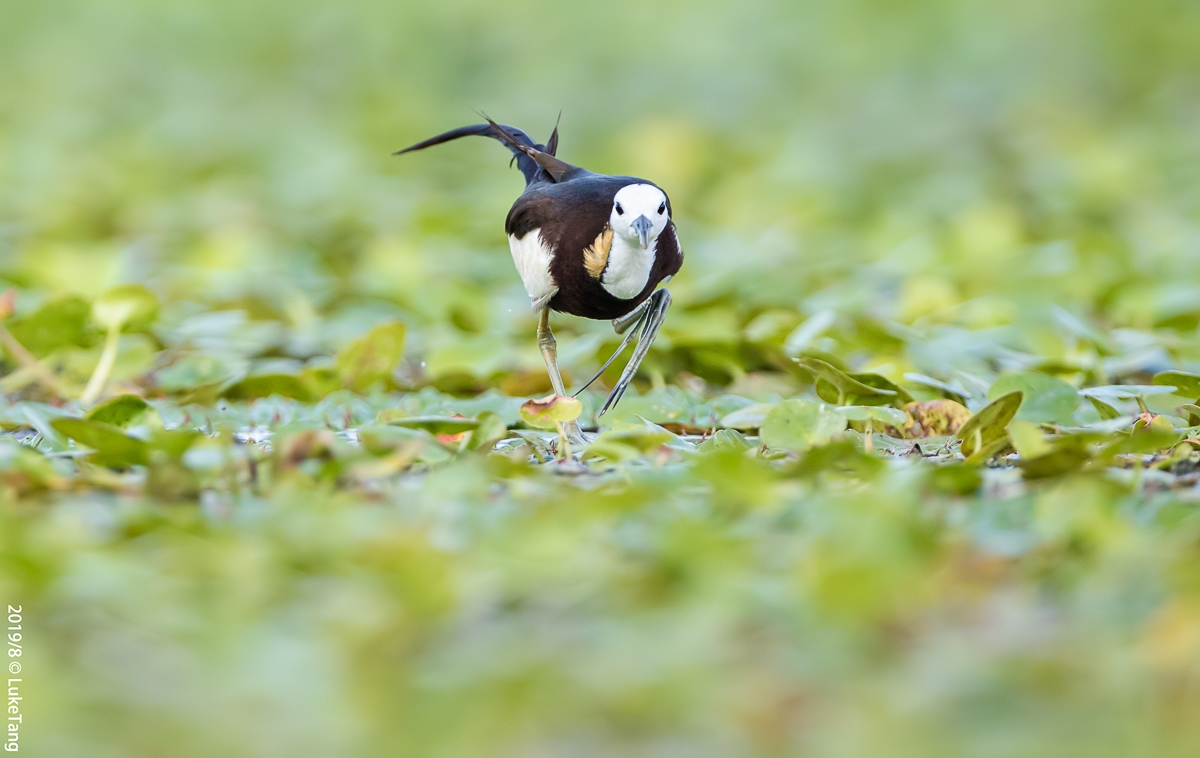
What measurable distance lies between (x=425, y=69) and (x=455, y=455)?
17.4ft

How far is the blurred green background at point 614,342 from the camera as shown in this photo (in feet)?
5.31

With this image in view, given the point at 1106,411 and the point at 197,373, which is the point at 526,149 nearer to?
the point at 197,373

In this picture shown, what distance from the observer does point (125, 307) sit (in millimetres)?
3326

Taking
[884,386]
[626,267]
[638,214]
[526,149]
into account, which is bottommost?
[884,386]

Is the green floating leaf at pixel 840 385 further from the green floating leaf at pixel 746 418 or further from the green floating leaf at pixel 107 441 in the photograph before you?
the green floating leaf at pixel 107 441

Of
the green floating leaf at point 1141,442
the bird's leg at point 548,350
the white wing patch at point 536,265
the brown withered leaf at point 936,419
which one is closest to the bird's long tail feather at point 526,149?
the white wing patch at point 536,265

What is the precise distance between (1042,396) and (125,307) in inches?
84.3

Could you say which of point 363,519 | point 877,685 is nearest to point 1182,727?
point 877,685

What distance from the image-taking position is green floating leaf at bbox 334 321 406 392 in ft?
10.8

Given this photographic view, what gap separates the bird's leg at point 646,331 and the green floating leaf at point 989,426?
0.87 metres

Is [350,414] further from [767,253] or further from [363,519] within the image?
[767,253]

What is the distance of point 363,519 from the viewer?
2.10 m

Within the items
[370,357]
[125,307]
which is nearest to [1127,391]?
[370,357]

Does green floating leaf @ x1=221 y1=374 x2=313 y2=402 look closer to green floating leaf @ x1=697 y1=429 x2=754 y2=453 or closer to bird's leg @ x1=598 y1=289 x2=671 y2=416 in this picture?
bird's leg @ x1=598 y1=289 x2=671 y2=416
